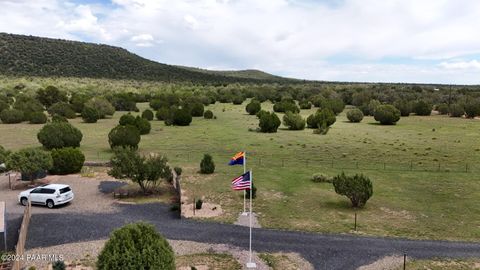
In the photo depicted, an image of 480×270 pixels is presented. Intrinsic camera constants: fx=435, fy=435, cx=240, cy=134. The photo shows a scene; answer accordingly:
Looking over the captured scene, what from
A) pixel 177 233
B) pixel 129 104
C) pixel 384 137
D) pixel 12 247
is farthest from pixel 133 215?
pixel 129 104

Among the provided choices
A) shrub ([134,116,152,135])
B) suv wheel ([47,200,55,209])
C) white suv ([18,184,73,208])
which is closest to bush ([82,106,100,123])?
shrub ([134,116,152,135])

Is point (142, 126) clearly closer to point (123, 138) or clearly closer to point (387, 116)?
point (123, 138)

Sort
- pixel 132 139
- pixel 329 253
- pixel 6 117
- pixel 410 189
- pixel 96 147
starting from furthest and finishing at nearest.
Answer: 1. pixel 6 117
2. pixel 96 147
3. pixel 132 139
4. pixel 410 189
5. pixel 329 253

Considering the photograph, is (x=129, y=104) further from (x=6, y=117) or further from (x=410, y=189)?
(x=410, y=189)

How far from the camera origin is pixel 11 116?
238ft

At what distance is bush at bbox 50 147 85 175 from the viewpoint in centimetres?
3959

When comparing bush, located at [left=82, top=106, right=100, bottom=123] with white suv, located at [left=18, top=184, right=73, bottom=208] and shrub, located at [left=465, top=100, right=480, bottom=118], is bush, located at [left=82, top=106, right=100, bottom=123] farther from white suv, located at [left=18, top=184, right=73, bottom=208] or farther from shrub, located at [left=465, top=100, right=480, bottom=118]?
shrub, located at [left=465, top=100, right=480, bottom=118]

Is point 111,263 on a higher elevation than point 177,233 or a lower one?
higher

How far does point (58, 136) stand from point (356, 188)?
3397 centimetres

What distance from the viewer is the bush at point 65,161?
39594mm

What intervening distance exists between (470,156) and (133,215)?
3901cm

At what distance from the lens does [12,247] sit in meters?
22.4

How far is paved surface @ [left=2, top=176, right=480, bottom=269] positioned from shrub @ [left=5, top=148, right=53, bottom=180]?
6.41 metres

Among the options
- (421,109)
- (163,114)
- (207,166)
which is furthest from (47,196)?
(421,109)
